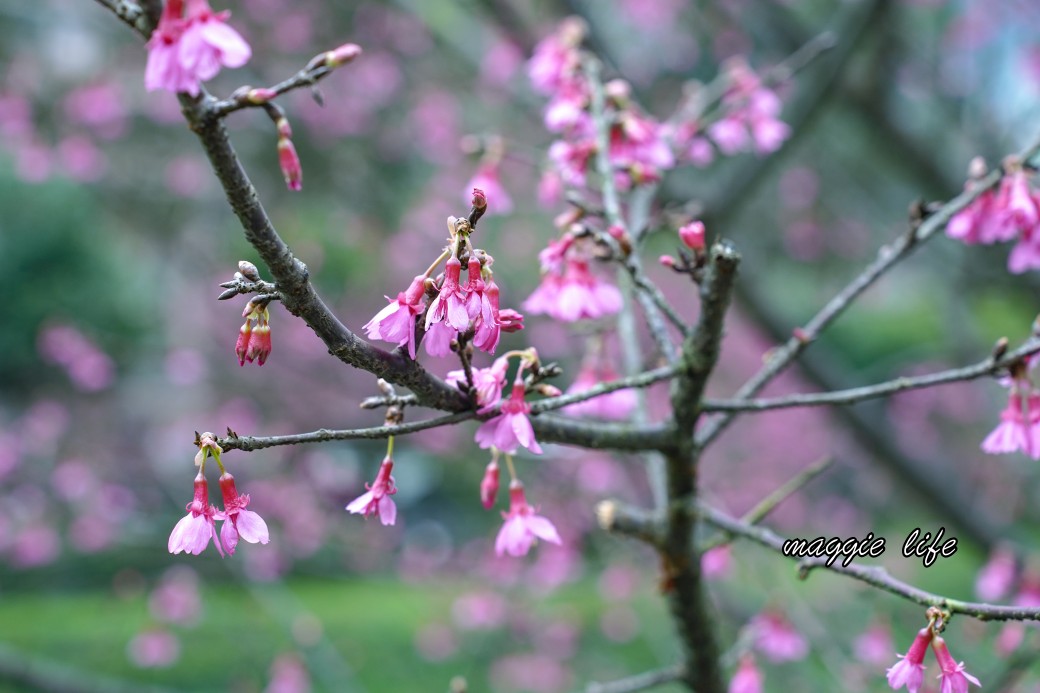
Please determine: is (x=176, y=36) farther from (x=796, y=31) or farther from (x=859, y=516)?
(x=859, y=516)

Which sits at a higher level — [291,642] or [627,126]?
[291,642]

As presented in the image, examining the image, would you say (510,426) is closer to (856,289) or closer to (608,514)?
(608,514)

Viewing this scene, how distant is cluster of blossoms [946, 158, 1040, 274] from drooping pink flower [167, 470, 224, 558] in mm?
1522

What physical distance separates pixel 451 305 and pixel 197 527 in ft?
1.53

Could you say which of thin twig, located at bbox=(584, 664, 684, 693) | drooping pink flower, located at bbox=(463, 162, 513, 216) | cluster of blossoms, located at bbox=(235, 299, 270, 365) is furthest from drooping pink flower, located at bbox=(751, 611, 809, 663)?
cluster of blossoms, located at bbox=(235, 299, 270, 365)

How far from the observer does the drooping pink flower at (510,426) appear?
1152 mm

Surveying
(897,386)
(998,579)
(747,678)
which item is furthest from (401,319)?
(998,579)

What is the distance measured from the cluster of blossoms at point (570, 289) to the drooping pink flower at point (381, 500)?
51 centimetres

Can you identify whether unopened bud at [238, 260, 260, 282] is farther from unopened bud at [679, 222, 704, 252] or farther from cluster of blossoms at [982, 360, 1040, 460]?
cluster of blossoms at [982, 360, 1040, 460]

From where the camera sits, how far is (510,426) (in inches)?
45.8

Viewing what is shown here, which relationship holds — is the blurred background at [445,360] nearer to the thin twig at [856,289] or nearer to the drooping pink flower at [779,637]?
the drooping pink flower at [779,637]

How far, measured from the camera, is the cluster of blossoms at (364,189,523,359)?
1062mm

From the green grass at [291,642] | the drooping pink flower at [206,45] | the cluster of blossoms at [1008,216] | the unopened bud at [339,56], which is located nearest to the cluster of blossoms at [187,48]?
the drooping pink flower at [206,45]

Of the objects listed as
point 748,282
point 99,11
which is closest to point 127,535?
point 99,11
